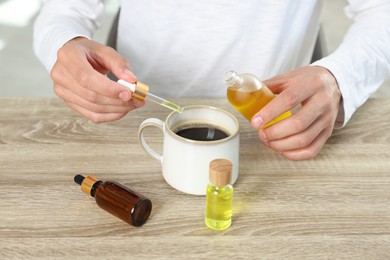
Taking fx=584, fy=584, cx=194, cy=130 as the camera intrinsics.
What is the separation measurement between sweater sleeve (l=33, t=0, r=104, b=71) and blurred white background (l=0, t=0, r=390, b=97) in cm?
143

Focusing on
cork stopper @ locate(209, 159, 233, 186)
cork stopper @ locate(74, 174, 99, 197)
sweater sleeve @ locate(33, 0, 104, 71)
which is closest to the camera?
cork stopper @ locate(209, 159, 233, 186)

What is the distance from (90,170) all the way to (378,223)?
46cm

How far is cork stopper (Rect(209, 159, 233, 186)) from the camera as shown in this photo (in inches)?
30.8

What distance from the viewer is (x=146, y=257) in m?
0.78

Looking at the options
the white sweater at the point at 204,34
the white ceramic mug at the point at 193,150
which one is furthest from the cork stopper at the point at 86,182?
the white sweater at the point at 204,34

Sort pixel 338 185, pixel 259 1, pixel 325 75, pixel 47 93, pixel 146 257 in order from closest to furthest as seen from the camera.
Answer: pixel 146 257, pixel 338 185, pixel 325 75, pixel 259 1, pixel 47 93

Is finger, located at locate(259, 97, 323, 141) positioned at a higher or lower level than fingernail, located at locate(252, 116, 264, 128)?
lower

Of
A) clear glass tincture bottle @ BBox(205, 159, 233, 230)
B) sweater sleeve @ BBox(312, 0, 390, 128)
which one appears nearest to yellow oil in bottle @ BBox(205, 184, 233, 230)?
clear glass tincture bottle @ BBox(205, 159, 233, 230)

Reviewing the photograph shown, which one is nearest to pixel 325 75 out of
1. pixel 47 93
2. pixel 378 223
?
pixel 378 223

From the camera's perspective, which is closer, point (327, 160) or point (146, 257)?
point (146, 257)

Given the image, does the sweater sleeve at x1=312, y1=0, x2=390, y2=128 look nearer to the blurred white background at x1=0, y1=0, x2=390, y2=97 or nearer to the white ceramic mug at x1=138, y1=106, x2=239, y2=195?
the white ceramic mug at x1=138, y1=106, x2=239, y2=195

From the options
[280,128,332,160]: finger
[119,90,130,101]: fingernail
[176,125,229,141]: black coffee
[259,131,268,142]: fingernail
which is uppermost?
[119,90,130,101]: fingernail

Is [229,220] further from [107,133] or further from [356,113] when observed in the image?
[356,113]

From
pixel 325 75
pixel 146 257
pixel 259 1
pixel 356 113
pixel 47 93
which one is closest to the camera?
pixel 146 257
